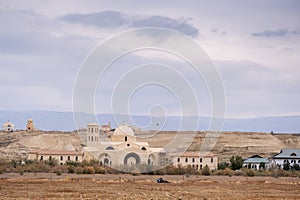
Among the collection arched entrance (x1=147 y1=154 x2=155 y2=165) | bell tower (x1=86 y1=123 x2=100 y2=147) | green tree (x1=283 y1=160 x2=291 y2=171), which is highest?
bell tower (x1=86 y1=123 x2=100 y2=147)

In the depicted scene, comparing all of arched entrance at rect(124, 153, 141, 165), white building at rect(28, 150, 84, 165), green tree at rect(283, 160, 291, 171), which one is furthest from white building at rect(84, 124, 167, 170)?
green tree at rect(283, 160, 291, 171)

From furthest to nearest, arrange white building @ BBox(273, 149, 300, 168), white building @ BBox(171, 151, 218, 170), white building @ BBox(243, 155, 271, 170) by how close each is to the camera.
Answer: white building @ BBox(273, 149, 300, 168) → white building @ BBox(243, 155, 271, 170) → white building @ BBox(171, 151, 218, 170)

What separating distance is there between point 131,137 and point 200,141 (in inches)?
1695

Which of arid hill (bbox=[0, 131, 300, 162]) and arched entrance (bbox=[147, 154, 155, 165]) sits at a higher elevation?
arid hill (bbox=[0, 131, 300, 162])

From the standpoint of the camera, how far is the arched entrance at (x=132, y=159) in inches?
3253

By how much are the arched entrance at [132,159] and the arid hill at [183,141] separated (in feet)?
107

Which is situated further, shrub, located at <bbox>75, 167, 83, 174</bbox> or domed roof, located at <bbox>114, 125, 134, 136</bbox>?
domed roof, located at <bbox>114, 125, 134, 136</bbox>

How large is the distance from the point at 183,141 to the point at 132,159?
50.7 m

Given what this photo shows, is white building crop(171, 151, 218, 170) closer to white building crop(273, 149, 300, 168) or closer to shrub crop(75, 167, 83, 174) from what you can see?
white building crop(273, 149, 300, 168)

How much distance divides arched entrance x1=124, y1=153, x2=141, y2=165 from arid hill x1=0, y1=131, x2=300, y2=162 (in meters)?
32.5

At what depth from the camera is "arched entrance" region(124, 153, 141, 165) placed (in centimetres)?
8262

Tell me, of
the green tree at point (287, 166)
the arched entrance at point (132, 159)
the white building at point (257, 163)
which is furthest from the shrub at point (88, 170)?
the green tree at point (287, 166)

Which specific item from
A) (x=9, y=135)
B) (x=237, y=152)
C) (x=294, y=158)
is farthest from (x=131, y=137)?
(x=9, y=135)

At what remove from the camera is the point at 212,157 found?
88.5 m
